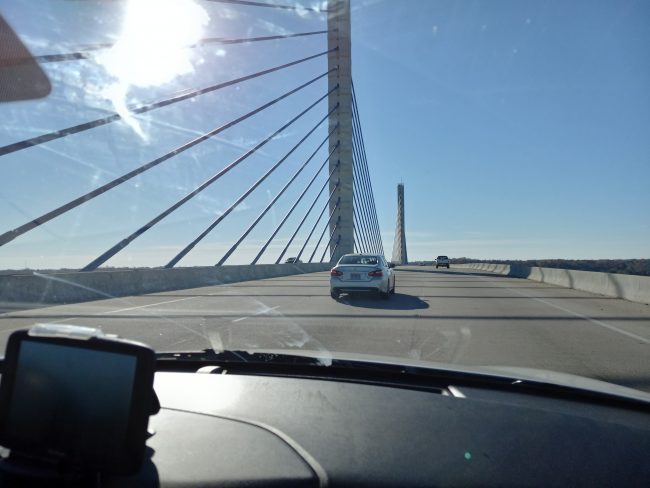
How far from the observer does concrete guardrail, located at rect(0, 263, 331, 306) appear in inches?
616

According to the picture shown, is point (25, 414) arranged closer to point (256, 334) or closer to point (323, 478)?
point (323, 478)

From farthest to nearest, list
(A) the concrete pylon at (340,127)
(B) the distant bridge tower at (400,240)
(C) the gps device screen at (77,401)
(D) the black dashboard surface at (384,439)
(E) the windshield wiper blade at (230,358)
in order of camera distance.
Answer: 1. (B) the distant bridge tower at (400,240)
2. (A) the concrete pylon at (340,127)
3. (E) the windshield wiper blade at (230,358)
4. (D) the black dashboard surface at (384,439)
5. (C) the gps device screen at (77,401)

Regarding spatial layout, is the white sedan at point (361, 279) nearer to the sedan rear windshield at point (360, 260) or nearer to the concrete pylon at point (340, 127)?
the sedan rear windshield at point (360, 260)

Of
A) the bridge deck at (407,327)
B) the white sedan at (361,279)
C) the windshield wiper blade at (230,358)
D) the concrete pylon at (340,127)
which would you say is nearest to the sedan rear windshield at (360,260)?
the white sedan at (361,279)

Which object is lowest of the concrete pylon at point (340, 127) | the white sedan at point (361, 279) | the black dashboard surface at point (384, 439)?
the white sedan at point (361, 279)

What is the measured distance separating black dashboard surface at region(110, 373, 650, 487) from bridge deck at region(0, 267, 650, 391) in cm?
291

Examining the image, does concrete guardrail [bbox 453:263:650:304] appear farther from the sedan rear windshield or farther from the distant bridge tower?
the distant bridge tower

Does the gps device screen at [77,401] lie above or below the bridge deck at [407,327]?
above

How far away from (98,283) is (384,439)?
17.2 metres

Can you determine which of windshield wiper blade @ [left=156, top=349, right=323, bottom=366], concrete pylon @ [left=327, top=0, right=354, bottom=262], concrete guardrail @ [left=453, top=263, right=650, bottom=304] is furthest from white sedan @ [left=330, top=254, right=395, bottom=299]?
concrete pylon @ [left=327, top=0, right=354, bottom=262]

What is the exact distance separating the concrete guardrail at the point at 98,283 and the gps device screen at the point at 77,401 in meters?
14.8

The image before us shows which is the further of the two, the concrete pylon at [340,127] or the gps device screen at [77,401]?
the concrete pylon at [340,127]

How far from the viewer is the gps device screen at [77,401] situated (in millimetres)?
1853

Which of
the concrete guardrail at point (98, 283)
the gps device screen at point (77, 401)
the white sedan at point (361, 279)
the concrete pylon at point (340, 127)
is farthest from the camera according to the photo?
the concrete pylon at point (340, 127)
